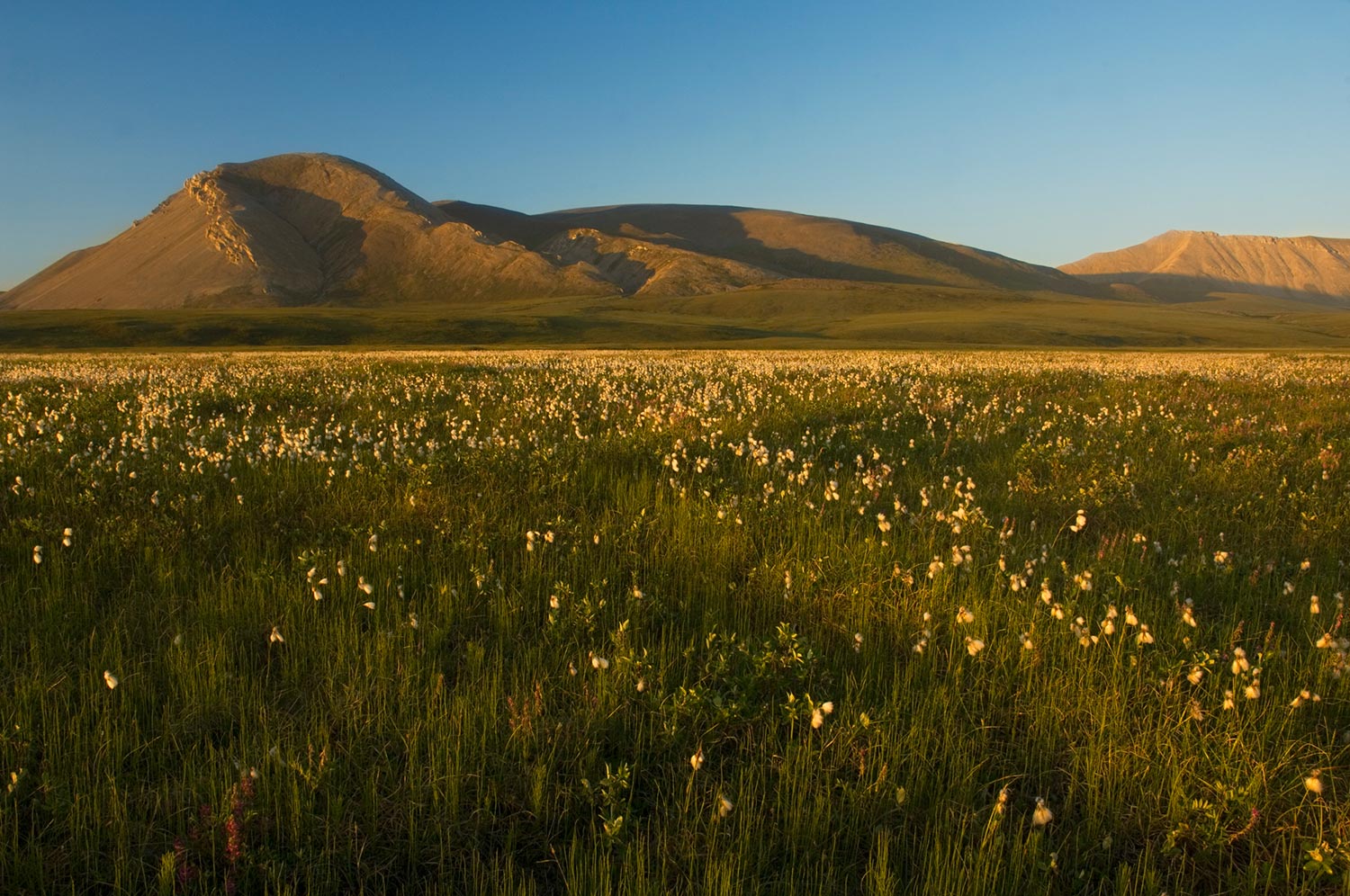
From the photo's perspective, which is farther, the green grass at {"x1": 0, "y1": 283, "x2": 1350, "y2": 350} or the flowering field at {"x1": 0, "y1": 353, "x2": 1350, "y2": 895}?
the green grass at {"x1": 0, "y1": 283, "x2": 1350, "y2": 350}

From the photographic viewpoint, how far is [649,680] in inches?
138

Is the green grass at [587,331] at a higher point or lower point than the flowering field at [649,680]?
higher

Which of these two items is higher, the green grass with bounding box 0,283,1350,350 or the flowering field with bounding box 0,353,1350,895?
the green grass with bounding box 0,283,1350,350

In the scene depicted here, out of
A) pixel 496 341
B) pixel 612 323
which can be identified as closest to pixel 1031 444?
pixel 496 341

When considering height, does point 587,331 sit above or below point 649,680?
above

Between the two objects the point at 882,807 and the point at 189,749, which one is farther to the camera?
the point at 189,749

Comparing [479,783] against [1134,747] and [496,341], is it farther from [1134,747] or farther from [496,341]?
[496,341]

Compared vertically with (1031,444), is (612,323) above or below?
above

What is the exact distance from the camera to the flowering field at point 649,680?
266cm

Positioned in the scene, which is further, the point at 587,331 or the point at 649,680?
the point at 587,331

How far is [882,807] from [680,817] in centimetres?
78

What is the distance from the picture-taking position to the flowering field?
105 inches

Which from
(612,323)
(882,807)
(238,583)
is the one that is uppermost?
(612,323)

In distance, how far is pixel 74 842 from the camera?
8.50ft
